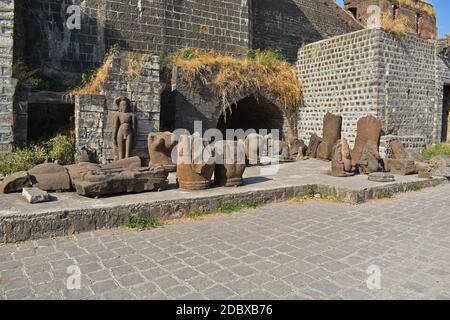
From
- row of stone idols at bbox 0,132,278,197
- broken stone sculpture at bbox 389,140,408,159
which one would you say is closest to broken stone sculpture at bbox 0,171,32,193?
row of stone idols at bbox 0,132,278,197

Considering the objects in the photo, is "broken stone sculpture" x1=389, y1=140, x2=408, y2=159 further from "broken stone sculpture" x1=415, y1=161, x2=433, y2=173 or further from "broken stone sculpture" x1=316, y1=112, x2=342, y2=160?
"broken stone sculpture" x1=316, y1=112, x2=342, y2=160

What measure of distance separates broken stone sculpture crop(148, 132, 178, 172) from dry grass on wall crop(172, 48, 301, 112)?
13.3 feet

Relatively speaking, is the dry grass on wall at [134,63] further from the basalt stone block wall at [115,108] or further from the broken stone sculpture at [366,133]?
the broken stone sculpture at [366,133]

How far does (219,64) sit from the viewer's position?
11773 mm

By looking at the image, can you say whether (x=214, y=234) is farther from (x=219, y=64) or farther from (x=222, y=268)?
(x=219, y=64)

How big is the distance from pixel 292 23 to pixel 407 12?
9745 mm

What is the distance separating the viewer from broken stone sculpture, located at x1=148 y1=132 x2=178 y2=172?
24.6 ft

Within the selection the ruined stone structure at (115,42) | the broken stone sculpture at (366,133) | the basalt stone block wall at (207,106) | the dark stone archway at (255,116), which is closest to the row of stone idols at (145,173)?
the ruined stone structure at (115,42)

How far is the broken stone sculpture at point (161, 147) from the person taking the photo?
7.48 metres

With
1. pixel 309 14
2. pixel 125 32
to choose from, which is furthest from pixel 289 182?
pixel 309 14

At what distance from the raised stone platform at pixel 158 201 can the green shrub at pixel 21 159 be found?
303 cm

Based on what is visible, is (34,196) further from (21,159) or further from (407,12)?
(407,12)

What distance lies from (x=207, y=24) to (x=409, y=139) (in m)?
8.30

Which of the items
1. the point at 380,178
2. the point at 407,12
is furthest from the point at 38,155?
the point at 407,12
